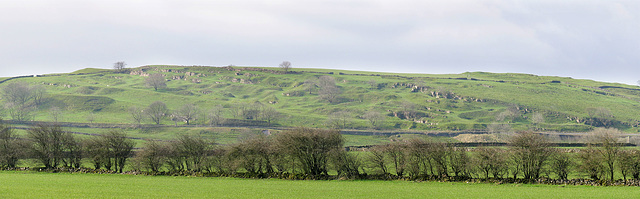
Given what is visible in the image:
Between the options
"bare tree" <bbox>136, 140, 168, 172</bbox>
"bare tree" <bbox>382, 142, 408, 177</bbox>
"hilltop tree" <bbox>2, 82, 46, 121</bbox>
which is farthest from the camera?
"hilltop tree" <bbox>2, 82, 46, 121</bbox>

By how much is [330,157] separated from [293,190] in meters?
15.5

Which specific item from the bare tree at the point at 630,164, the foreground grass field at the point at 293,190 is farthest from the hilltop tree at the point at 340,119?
the bare tree at the point at 630,164

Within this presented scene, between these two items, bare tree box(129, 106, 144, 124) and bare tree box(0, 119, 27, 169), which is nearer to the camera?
bare tree box(0, 119, 27, 169)

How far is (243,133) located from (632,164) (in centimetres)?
11154

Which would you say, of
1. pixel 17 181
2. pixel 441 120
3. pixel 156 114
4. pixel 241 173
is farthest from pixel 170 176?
pixel 441 120

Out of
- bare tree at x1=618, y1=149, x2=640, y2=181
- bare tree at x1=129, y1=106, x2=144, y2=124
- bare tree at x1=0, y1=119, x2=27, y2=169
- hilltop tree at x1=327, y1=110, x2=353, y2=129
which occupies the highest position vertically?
bare tree at x1=618, y1=149, x2=640, y2=181

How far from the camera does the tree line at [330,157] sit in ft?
180

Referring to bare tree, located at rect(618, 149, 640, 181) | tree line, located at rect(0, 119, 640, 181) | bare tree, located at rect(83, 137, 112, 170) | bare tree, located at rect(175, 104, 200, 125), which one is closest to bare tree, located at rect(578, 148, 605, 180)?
tree line, located at rect(0, 119, 640, 181)

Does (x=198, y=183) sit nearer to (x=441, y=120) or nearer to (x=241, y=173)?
(x=241, y=173)

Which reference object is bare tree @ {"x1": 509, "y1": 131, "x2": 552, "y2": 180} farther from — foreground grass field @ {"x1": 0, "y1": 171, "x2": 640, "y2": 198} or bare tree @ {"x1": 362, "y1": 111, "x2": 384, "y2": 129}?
bare tree @ {"x1": 362, "y1": 111, "x2": 384, "y2": 129}

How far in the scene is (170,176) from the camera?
62750mm

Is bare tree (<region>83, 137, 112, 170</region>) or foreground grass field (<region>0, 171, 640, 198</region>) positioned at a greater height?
foreground grass field (<region>0, 171, 640, 198</region>)

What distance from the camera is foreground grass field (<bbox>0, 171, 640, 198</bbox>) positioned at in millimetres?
40938

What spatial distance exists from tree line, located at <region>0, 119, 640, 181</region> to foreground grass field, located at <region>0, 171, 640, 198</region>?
4891 millimetres
